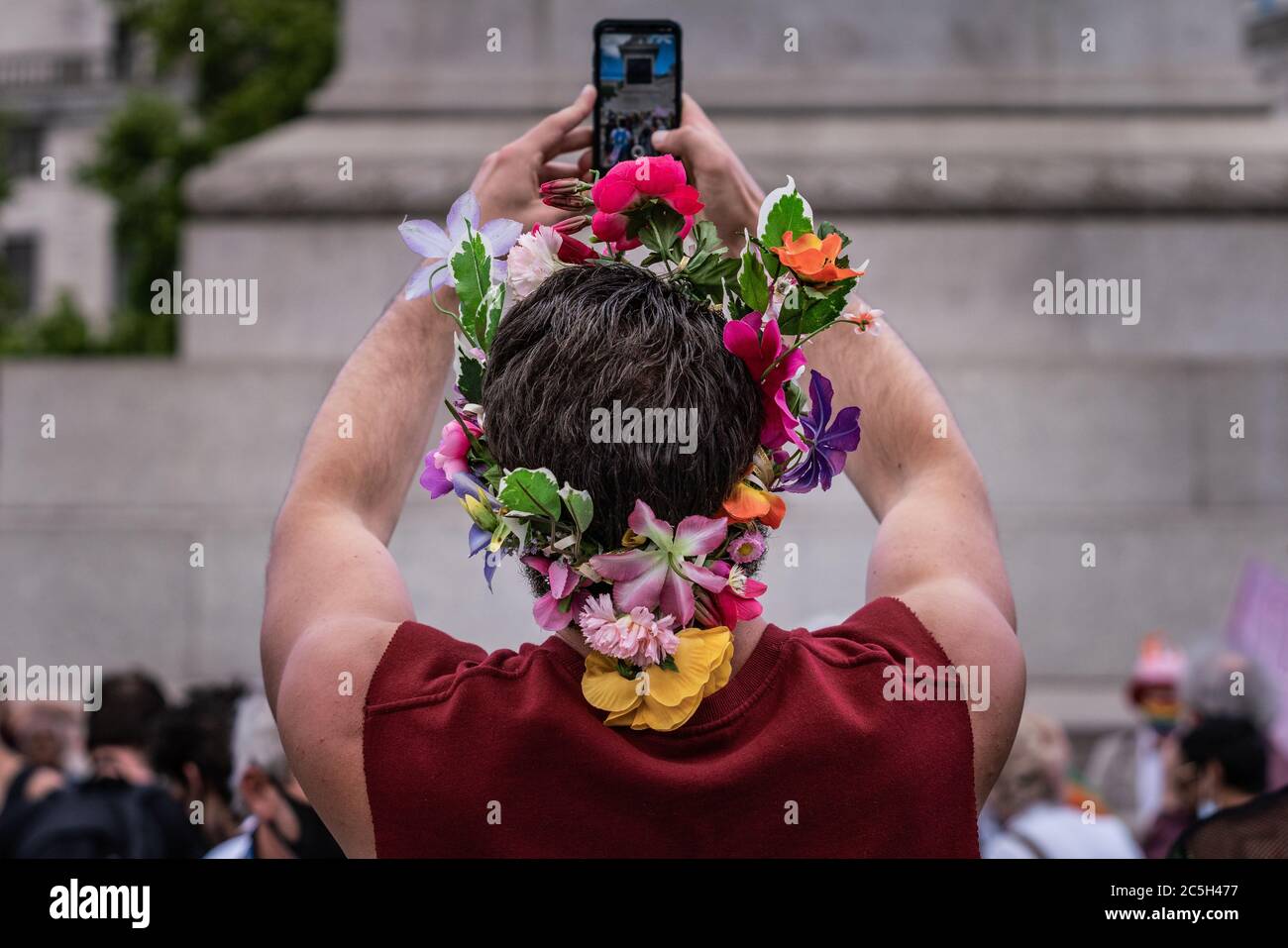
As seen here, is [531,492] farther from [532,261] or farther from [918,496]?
[918,496]

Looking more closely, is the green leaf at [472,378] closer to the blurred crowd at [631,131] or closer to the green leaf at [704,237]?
the green leaf at [704,237]

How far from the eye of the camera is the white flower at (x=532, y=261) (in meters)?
2.54

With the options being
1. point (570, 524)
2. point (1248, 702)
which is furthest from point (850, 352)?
point (1248, 702)

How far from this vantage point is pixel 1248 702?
16.9 ft

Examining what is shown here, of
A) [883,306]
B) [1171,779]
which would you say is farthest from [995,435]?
[1171,779]

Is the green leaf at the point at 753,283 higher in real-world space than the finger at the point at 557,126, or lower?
lower

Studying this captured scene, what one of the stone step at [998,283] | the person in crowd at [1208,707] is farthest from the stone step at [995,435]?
the person in crowd at [1208,707]

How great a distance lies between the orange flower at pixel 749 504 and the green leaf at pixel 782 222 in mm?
350

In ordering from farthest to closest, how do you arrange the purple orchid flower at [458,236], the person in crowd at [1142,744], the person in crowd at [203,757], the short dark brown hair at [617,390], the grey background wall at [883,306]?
the grey background wall at [883,306] < the person in crowd at [1142,744] < the person in crowd at [203,757] < the purple orchid flower at [458,236] < the short dark brown hair at [617,390]

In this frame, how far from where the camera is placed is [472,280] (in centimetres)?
259

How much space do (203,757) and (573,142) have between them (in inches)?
98.2

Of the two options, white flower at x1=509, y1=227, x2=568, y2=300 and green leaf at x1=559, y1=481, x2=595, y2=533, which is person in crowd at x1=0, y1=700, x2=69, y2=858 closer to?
white flower at x1=509, y1=227, x2=568, y2=300

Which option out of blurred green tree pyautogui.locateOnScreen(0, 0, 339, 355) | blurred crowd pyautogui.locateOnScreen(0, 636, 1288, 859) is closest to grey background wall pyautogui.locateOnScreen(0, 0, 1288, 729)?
blurred crowd pyautogui.locateOnScreen(0, 636, 1288, 859)

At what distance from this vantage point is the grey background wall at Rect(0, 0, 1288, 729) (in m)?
8.30
